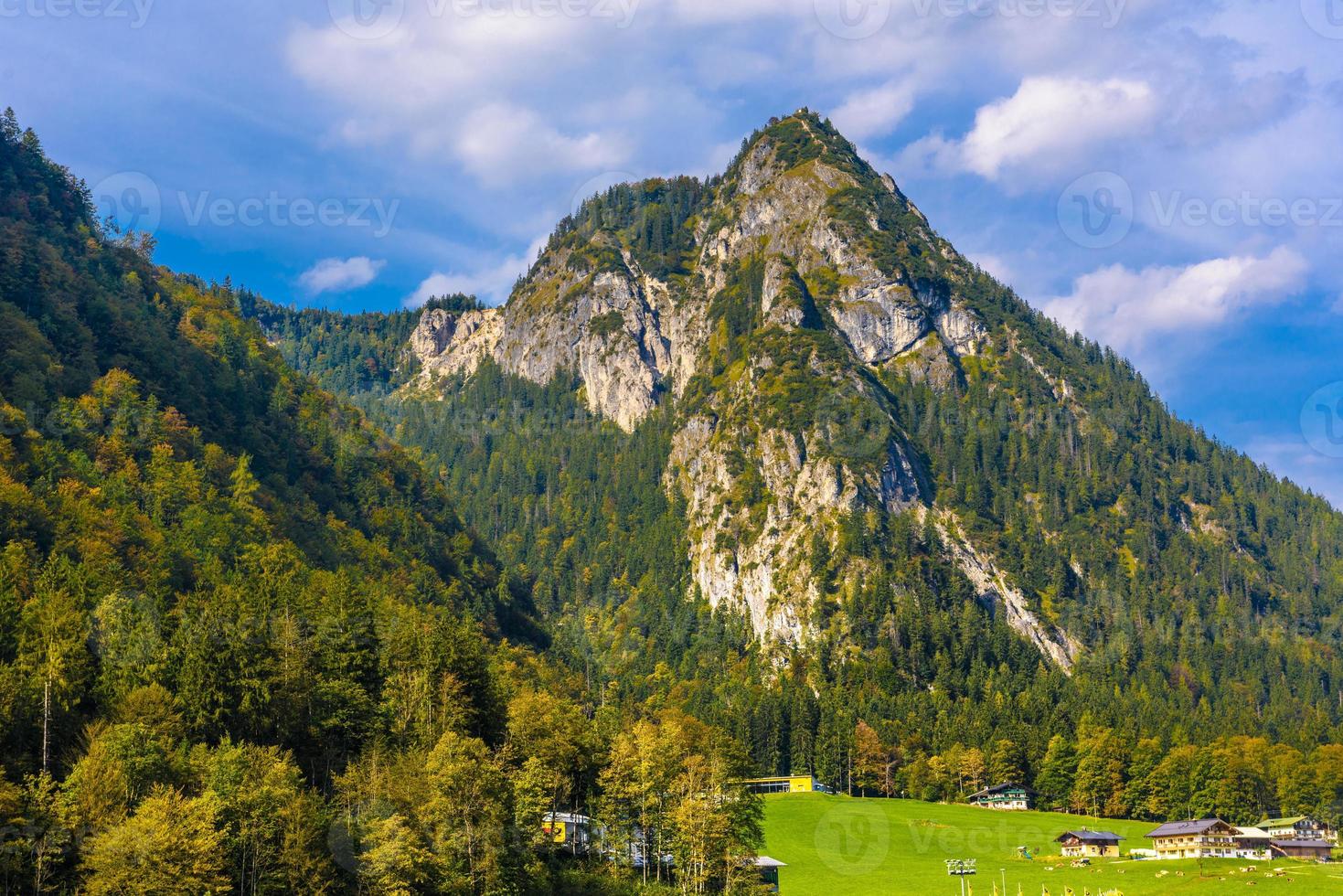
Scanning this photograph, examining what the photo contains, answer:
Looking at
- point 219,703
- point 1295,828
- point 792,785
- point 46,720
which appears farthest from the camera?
point 792,785

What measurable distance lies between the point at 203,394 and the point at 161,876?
396 feet

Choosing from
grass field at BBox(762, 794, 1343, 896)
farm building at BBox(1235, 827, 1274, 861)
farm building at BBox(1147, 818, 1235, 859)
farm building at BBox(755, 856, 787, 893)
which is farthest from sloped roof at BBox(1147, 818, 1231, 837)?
farm building at BBox(755, 856, 787, 893)

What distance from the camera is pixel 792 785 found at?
19450cm

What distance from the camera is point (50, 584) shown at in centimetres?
8838

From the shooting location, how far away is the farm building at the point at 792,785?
193 metres

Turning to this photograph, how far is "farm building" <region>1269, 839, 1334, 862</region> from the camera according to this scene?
467 ft

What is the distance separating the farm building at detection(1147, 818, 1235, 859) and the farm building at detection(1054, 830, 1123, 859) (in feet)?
16.8

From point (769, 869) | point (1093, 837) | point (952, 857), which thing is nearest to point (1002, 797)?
point (1093, 837)

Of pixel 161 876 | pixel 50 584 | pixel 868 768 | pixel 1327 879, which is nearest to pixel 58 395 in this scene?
pixel 50 584

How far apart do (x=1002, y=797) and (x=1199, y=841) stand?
46.9 metres

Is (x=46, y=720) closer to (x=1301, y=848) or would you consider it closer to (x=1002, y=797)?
(x=1301, y=848)

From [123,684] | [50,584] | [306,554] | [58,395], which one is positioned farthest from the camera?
[306,554]

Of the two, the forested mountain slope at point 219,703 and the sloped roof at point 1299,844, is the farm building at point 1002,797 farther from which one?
the forested mountain slope at point 219,703

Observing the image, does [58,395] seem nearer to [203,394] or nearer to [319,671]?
[203,394]
